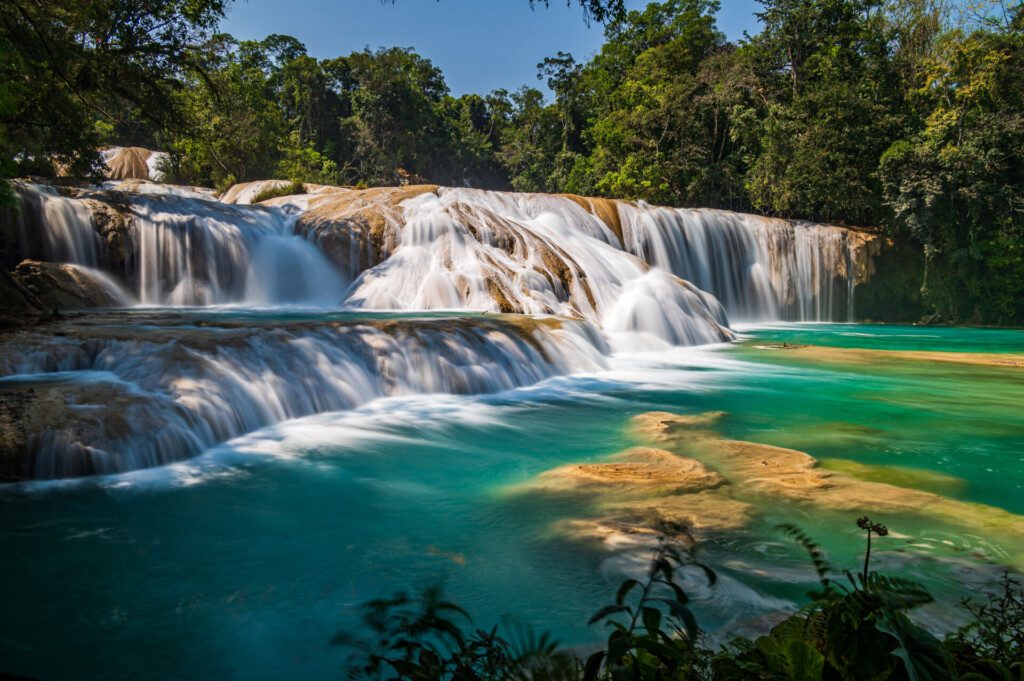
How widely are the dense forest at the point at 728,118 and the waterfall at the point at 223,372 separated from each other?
3.89 m

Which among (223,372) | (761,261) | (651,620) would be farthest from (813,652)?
(761,261)

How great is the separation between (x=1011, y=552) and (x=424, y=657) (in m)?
3.82

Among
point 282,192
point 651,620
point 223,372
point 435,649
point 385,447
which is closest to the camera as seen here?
point 651,620

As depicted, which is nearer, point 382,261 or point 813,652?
point 813,652

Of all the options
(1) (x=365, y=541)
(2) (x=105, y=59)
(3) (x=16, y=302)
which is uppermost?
(2) (x=105, y=59)

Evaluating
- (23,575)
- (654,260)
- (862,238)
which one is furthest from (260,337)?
(862,238)

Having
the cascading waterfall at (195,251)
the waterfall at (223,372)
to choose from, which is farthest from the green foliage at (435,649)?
the cascading waterfall at (195,251)

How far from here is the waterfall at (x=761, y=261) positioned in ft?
73.8

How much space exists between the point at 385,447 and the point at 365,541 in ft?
7.47

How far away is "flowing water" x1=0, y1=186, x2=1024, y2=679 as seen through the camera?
3.21 metres

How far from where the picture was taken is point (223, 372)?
22.5 feet

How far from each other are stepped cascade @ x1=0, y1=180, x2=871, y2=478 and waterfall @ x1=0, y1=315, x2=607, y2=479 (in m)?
0.02

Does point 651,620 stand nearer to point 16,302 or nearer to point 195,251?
→ point 16,302

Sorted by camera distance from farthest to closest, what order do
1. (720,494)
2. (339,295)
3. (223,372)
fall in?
(339,295)
(223,372)
(720,494)
